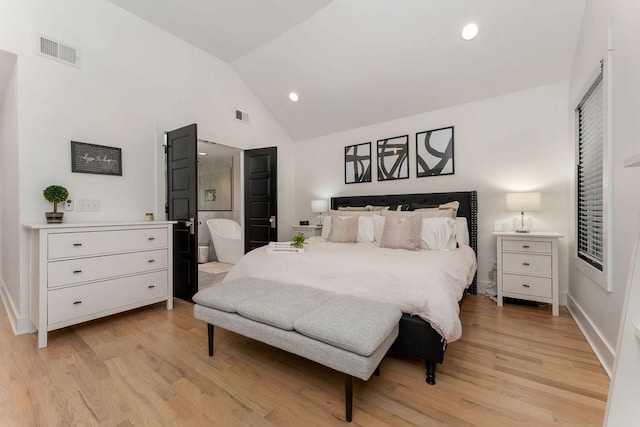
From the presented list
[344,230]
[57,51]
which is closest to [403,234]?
[344,230]

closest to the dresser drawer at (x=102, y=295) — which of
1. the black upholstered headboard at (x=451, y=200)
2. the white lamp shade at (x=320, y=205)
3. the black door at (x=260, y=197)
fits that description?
the black door at (x=260, y=197)

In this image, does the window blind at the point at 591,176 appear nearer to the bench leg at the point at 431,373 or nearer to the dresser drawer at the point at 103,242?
the bench leg at the point at 431,373

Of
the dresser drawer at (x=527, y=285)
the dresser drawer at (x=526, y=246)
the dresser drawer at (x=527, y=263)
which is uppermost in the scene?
the dresser drawer at (x=526, y=246)

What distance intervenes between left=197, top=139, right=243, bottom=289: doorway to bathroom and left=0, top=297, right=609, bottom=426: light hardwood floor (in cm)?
309

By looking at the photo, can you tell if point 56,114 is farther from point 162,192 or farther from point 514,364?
point 514,364

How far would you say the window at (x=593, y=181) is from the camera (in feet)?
6.82

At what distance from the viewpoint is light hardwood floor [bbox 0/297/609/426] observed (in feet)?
4.84

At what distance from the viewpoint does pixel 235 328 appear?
74.9 inches

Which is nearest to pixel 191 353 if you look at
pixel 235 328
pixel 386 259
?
pixel 235 328

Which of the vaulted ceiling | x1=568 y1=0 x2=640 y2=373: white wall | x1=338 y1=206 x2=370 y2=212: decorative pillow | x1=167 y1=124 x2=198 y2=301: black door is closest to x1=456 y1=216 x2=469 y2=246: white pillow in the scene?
x1=568 y1=0 x2=640 y2=373: white wall

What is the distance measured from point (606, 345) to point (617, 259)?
619 millimetres

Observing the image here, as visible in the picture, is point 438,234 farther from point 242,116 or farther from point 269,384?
point 242,116

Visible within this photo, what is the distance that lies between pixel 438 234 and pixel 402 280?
122 cm

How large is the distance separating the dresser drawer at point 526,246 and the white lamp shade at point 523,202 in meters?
0.36
